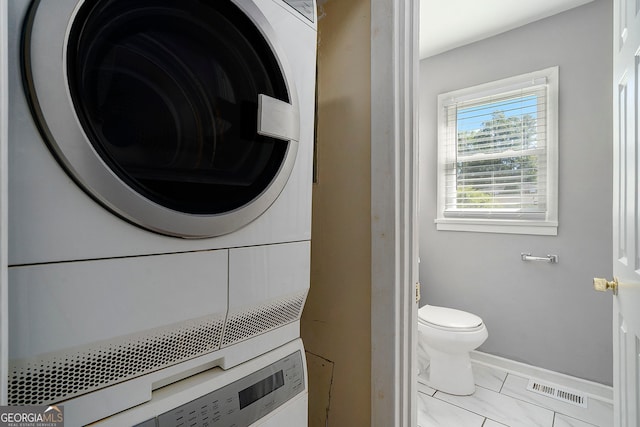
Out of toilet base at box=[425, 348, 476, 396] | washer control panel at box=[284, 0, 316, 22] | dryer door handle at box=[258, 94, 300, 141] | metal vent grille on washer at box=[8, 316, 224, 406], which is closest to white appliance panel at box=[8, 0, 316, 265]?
metal vent grille on washer at box=[8, 316, 224, 406]

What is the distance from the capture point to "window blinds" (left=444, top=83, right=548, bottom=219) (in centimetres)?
216

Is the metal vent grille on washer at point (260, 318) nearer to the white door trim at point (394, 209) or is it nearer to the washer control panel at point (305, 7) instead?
the white door trim at point (394, 209)

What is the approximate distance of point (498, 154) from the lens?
2.33 m

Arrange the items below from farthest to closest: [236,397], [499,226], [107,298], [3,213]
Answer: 1. [499,226]
2. [236,397]
3. [107,298]
4. [3,213]

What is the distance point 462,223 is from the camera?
96.2 inches

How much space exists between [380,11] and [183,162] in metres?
0.82

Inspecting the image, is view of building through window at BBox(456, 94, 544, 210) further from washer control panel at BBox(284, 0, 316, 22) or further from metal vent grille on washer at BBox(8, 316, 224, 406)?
metal vent grille on washer at BBox(8, 316, 224, 406)

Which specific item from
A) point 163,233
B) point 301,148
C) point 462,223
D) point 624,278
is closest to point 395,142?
point 301,148

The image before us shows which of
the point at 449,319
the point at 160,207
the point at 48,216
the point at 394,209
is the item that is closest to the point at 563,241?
the point at 449,319

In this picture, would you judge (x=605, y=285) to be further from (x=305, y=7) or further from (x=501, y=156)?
(x=501, y=156)

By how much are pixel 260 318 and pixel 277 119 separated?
426mm

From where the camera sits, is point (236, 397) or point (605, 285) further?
point (605, 285)

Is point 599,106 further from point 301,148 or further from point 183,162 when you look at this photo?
point 183,162

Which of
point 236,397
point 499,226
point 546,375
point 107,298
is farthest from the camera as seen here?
point 499,226
